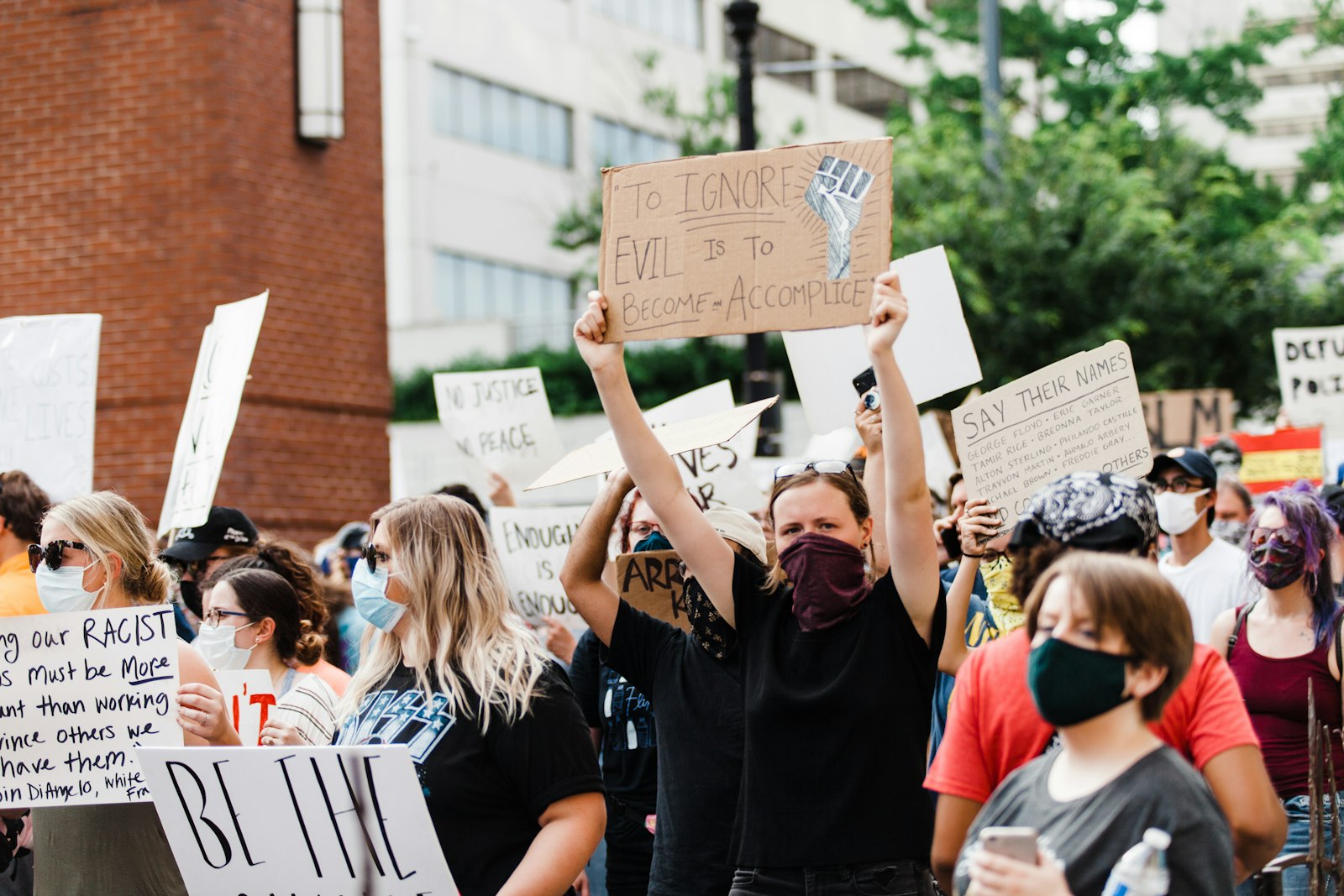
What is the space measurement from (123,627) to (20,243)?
29.2 ft

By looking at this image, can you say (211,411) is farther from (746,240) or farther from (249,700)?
(746,240)

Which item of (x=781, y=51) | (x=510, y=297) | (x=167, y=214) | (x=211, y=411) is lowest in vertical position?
(x=211, y=411)

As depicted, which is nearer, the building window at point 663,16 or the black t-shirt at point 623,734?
the black t-shirt at point 623,734

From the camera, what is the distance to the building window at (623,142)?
37.2 meters

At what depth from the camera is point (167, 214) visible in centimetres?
1216

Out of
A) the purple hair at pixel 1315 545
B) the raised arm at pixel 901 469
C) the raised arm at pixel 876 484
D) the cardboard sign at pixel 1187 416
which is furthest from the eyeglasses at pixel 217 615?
the cardboard sign at pixel 1187 416

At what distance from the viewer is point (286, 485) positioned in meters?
12.4

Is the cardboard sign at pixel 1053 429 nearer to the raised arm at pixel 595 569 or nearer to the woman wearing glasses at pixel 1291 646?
the woman wearing glasses at pixel 1291 646

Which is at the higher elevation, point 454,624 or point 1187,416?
point 1187,416

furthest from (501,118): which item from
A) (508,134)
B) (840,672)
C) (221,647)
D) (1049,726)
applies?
(1049,726)

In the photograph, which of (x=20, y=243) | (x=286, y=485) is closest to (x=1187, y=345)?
(x=286, y=485)

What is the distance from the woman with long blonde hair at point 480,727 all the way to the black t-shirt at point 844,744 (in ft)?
1.21

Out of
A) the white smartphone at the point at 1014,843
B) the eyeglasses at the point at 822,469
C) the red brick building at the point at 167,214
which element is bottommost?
the white smartphone at the point at 1014,843

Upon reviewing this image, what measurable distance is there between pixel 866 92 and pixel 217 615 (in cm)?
4197
